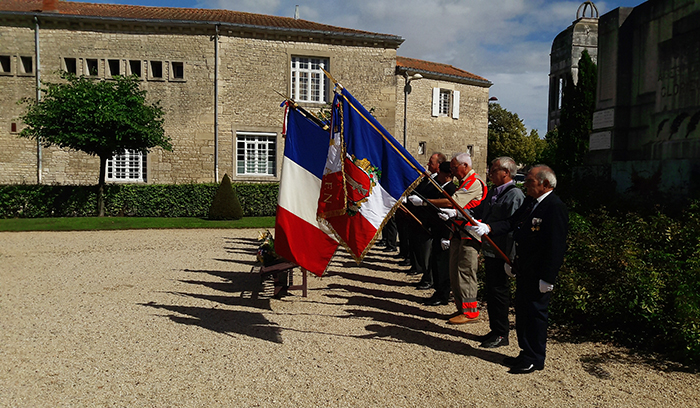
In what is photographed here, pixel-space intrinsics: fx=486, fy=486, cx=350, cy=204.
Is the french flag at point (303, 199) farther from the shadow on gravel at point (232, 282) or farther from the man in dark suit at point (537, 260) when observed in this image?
the shadow on gravel at point (232, 282)

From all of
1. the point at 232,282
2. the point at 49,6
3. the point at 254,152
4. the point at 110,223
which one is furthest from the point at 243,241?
the point at 49,6

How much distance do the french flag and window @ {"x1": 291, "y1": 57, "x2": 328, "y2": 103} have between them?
16.8 meters

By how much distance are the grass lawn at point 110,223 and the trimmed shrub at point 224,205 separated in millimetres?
349

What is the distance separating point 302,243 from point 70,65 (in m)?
20.0

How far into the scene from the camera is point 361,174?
190 inches

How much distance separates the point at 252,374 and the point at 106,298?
139 inches

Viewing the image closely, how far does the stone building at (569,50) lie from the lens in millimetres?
27672

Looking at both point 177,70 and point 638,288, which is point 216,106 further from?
point 638,288

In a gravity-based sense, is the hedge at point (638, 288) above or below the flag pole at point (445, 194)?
below

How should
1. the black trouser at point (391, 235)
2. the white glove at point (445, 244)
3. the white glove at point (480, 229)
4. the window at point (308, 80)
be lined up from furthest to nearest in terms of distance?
1. the window at point (308, 80)
2. the black trouser at point (391, 235)
3. the white glove at point (445, 244)
4. the white glove at point (480, 229)

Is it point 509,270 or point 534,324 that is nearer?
point 534,324

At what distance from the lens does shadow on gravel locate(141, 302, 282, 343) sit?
5.28 metres

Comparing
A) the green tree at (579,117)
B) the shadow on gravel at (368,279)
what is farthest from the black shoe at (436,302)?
the green tree at (579,117)

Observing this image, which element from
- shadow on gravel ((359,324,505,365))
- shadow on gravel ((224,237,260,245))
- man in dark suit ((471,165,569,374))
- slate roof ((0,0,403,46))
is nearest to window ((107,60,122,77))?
slate roof ((0,0,403,46))
